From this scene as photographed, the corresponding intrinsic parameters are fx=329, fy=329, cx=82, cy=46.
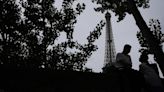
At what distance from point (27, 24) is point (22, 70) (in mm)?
18155

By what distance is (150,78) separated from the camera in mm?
8172

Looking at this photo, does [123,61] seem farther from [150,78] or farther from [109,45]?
[109,45]

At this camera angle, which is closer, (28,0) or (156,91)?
(156,91)

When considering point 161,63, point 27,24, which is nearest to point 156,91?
point 161,63

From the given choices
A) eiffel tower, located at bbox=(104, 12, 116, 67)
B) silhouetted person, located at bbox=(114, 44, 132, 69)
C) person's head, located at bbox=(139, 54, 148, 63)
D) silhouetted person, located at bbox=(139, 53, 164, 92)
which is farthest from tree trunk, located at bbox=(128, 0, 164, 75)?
eiffel tower, located at bbox=(104, 12, 116, 67)

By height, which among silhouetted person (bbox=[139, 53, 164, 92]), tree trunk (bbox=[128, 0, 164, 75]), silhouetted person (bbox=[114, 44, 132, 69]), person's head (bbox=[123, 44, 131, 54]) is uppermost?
tree trunk (bbox=[128, 0, 164, 75])

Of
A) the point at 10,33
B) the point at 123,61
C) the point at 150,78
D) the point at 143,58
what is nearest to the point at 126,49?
the point at 123,61

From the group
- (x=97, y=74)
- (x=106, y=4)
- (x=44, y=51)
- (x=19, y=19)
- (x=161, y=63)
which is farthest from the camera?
(x=19, y=19)

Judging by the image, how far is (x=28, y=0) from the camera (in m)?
26.6

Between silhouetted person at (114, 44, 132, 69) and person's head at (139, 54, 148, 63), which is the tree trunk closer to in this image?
person's head at (139, 54, 148, 63)

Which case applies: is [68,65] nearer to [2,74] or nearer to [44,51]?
[44,51]

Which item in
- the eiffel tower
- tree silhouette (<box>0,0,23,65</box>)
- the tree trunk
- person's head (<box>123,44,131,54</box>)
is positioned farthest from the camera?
the eiffel tower

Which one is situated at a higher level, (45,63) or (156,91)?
(45,63)

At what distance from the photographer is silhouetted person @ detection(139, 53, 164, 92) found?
26.5 ft
